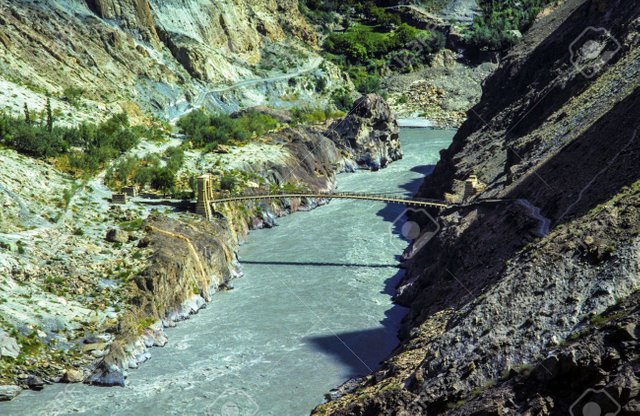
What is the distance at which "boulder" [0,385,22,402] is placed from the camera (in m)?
37.2

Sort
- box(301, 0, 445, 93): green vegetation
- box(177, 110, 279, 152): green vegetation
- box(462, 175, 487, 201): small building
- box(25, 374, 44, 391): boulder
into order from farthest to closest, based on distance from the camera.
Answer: box(301, 0, 445, 93): green vegetation → box(177, 110, 279, 152): green vegetation → box(462, 175, 487, 201): small building → box(25, 374, 44, 391): boulder

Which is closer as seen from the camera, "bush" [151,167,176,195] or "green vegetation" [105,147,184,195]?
"green vegetation" [105,147,184,195]

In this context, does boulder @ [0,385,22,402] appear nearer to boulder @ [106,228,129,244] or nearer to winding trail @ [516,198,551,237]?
boulder @ [106,228,129,244]

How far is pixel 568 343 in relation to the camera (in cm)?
2919

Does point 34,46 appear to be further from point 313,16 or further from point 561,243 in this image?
point 313,16

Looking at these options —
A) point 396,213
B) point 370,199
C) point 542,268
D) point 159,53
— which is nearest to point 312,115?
point 159,53

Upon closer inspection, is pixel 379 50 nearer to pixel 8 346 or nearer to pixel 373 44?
pixel 373 44

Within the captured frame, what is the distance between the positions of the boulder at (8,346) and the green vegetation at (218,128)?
3502 cm

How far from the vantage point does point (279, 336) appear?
147ft

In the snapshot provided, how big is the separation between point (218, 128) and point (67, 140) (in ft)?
59.3

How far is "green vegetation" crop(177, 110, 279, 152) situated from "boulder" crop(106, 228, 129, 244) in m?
22.8

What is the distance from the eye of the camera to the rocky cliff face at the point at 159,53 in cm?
7625

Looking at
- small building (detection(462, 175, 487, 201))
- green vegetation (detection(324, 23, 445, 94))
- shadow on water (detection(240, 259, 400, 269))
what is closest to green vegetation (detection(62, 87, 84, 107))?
shadow on water (detection(240, 259, 400, 269))

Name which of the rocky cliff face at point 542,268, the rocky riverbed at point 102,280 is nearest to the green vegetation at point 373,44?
the rocky cliff face at point 542,268
